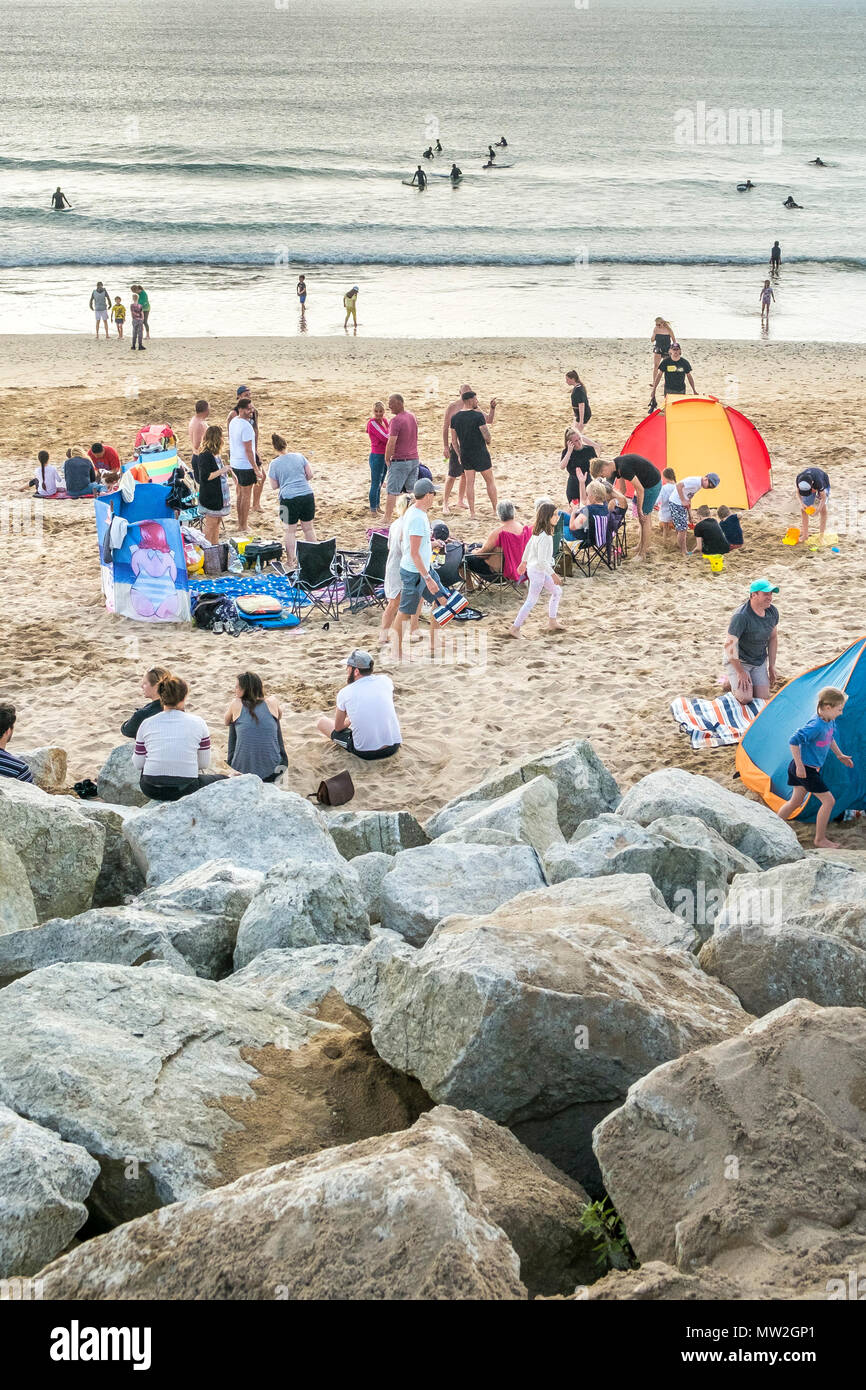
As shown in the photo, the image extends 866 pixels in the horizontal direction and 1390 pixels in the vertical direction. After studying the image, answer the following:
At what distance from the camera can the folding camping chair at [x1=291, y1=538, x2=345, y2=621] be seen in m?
11.2

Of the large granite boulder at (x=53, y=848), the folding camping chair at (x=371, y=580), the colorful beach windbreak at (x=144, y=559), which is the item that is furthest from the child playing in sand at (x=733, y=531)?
the large granite boulder at (x=53, y=848)

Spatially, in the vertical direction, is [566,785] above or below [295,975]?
above

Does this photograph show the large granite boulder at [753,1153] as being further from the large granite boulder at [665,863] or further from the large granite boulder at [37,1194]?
the large granite boulder at [665,863]

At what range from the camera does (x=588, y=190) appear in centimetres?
5034

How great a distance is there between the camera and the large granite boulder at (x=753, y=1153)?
122 inches

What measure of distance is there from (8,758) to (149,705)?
112 centimetres

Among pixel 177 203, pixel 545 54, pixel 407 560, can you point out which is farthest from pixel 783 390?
pixel 545 54

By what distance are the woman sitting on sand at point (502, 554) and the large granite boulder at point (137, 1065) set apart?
23.5 feet

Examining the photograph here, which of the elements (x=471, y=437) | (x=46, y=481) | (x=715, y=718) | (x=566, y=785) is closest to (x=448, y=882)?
(x=566, y=785)

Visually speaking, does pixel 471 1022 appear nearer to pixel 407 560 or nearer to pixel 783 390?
pixel 407 560

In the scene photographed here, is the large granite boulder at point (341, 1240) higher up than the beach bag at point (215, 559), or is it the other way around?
the beach bag at point (215, 559)

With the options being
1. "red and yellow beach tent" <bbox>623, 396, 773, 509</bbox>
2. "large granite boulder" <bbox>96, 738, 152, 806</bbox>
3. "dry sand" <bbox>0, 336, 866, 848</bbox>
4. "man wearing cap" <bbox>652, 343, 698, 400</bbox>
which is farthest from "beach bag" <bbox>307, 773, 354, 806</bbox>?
"man wearing cap" <bbox>652, 343, 698, 400</bbox>

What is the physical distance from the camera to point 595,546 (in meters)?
12.3

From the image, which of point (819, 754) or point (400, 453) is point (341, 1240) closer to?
point (819, 754)
